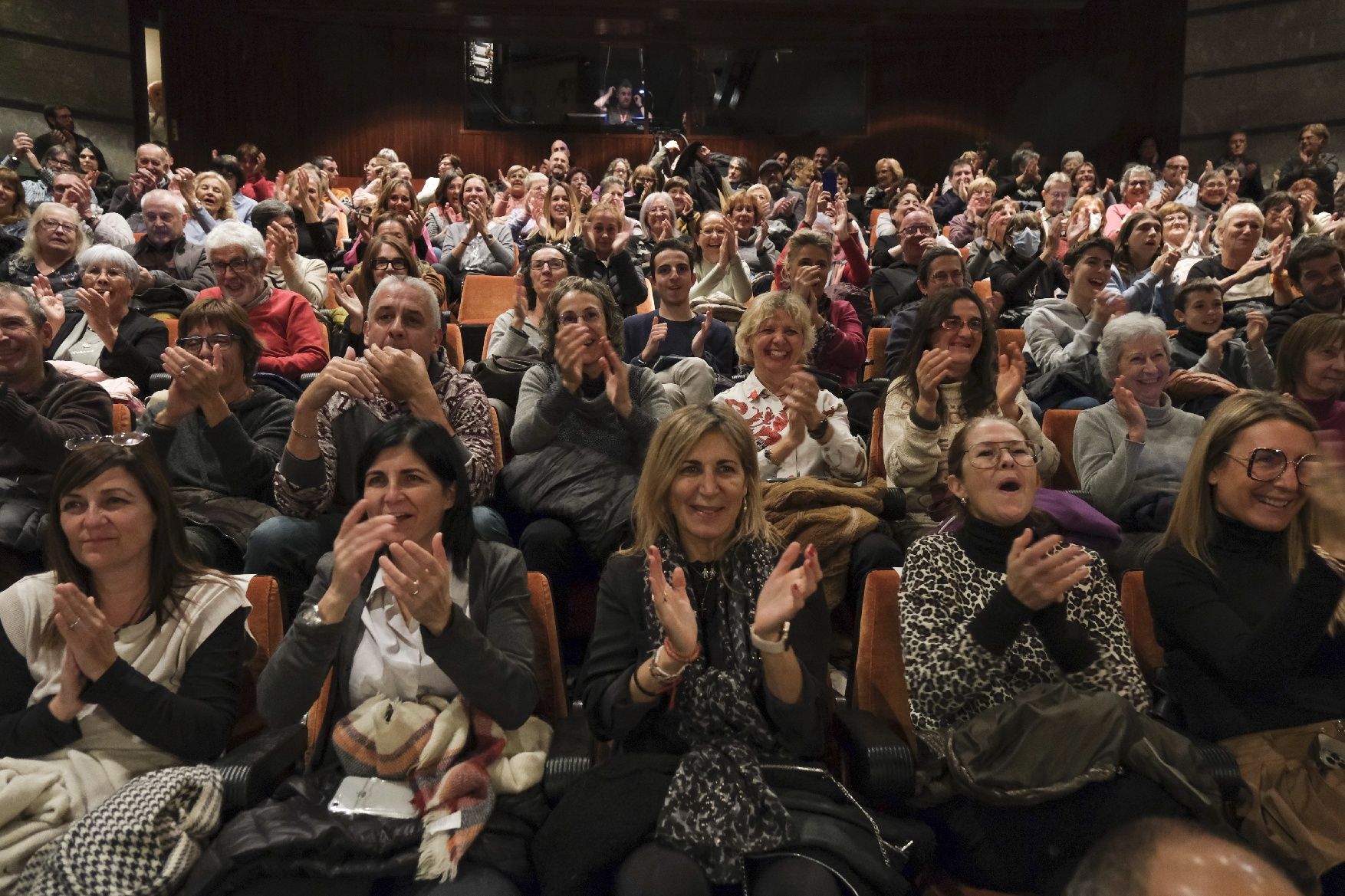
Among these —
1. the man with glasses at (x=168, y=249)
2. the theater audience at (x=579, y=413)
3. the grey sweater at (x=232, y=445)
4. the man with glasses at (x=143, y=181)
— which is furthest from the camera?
the man with glasses at (x=143, y=181)

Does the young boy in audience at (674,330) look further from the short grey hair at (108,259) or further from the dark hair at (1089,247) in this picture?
the short grey hair at (108,259)

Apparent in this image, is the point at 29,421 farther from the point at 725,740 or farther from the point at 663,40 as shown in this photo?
the point at 663,40

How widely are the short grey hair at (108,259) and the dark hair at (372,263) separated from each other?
2.32 feet

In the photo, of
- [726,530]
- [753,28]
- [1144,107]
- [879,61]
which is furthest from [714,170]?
[726,530]

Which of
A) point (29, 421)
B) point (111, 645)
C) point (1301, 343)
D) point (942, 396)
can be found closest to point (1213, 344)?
point (1301, 343)

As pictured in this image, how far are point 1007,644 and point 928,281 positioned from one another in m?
2.35

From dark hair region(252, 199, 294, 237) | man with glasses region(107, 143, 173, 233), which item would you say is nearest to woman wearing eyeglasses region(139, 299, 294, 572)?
dark hair region(252, 199, 294, 237)

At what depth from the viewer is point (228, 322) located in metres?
2.55

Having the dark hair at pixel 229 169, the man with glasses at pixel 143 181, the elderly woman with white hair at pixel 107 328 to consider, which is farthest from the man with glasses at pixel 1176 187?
the elderly woman with white hair at pixel 107 328

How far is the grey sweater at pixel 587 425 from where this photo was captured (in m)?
2.56

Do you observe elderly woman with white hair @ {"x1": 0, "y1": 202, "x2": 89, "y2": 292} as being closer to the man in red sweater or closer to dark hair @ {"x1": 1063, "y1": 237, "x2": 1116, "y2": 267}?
the man in red sweater

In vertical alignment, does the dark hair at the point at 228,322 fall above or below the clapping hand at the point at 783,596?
above

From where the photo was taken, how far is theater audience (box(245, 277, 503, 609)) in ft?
7.20

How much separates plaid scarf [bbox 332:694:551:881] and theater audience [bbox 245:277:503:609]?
2.15 feet
